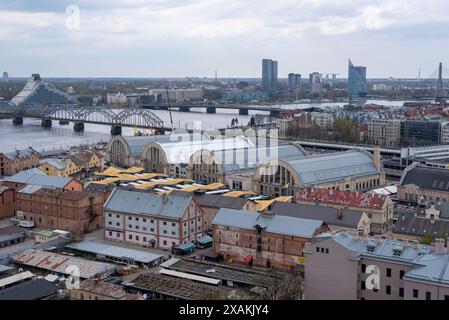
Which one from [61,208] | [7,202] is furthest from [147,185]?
[7,202]

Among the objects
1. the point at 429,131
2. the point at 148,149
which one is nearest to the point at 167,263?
the point at 148,149

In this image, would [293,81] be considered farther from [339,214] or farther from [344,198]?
[339,214]

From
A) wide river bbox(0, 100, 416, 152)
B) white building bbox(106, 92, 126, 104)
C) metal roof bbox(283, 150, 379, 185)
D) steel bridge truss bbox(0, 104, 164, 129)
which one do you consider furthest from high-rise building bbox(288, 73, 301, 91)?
metal roof bbox(283, 150, 379, 185)

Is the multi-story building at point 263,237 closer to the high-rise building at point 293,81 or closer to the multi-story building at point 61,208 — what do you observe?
the multi-story building at point 61,208

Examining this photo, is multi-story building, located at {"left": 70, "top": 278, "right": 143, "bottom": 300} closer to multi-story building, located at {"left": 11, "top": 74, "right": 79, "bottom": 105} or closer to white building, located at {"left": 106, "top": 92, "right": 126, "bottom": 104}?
multi-story building, located at {"left": 11, "top": 74, "right": 79, "bottom": 105}

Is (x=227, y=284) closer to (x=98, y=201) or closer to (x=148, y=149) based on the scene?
(x=98, y=201)
